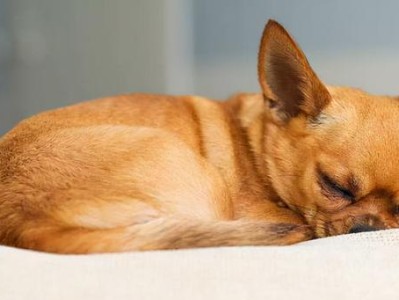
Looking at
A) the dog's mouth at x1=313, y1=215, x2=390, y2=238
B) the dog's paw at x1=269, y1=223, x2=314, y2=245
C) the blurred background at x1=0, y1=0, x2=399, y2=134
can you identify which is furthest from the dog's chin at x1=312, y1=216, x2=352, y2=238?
the blurred background at x1=0, y1=0, x2=399, y2=134

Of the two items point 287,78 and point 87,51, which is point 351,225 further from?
point 87,51

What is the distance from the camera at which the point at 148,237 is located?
1.43 m

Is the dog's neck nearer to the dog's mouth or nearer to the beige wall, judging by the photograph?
the dog's mouth

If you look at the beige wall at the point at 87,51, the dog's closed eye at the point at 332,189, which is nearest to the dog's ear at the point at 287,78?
the dog's closed eye at the point at 332,189

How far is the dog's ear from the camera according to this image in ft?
6.49

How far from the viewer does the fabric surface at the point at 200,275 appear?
1.27 metres

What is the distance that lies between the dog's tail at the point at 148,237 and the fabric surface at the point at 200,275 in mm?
46

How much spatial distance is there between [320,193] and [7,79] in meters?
2.91

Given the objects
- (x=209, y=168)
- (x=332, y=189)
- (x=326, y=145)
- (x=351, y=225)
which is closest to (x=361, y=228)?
(x=351, y=225)

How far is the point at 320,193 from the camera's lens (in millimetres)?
1914

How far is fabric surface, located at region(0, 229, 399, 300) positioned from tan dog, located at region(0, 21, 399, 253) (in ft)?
0.25

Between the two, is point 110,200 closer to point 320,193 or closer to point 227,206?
point 227,206

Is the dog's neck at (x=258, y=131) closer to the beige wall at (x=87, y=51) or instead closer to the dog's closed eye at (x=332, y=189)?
the dog's closed eye at (x=332, y=189)

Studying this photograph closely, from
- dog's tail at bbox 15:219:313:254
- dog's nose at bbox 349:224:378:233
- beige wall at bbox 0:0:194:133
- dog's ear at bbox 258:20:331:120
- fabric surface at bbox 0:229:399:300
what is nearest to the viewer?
fabric surface at bbox 0:229:399:300
